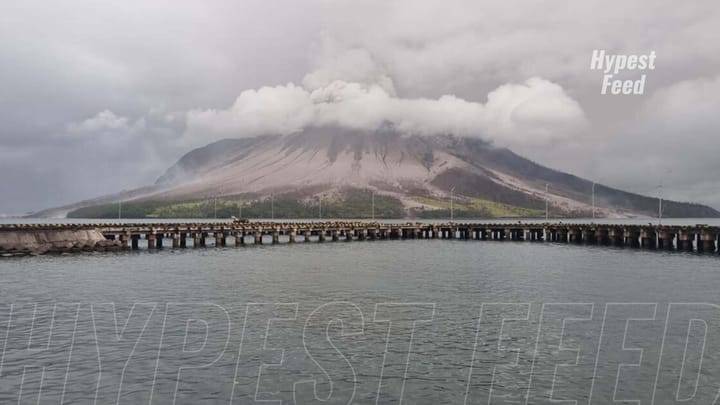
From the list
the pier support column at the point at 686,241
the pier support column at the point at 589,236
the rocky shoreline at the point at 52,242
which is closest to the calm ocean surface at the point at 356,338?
the rocky shoreline at the point at 52,242

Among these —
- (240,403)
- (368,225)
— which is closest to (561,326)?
(240,403)

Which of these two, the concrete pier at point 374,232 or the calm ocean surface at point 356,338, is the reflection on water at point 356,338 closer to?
the calm ocean surface at point 356,338

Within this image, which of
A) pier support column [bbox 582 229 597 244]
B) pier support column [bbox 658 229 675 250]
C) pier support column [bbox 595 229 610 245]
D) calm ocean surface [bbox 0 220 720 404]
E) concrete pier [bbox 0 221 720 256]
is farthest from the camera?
pier support column [bbox 582 229 597 244]

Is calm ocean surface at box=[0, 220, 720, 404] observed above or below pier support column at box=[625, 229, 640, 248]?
below

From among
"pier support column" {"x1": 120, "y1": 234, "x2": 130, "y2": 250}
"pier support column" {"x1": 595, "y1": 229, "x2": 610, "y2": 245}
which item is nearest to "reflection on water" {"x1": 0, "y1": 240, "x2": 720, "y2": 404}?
"pier support column" {"x1": 120, "y1": 234, "x2": 130, "y2": 250}

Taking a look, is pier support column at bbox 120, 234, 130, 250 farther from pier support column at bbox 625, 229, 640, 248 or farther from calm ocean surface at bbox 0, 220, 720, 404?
pier support column at bbox 625, 229, 640, 248

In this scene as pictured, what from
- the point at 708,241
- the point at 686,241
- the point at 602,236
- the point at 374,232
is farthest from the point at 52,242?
the point at 708,241

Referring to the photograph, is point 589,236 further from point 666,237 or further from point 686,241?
point 686,241
